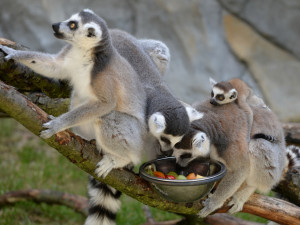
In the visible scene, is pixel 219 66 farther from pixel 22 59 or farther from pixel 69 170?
pixel 22 59

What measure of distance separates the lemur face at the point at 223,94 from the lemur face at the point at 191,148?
75cm

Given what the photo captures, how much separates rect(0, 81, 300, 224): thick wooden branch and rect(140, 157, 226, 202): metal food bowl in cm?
18

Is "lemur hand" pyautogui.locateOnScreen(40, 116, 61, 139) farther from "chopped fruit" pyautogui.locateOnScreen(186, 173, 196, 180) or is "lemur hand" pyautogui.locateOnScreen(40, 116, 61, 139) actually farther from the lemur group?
"chopped fruit" pyautogui.locateOnScreen(186, 173, 196, 180)

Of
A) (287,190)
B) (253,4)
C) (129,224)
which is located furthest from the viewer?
(253,4)

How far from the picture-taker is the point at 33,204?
17.2 ft

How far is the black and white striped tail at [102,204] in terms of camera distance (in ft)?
11.2

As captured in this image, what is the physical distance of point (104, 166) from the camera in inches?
122

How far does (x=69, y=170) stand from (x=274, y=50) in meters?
4.99

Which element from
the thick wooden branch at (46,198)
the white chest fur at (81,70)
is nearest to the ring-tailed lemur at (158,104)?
the white chest fur at (81,70)

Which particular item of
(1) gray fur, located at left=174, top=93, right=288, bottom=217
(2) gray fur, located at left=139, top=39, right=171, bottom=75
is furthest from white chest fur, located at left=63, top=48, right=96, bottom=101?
(2) gray fur, located at left=139, top=39, right=171, bottom=75

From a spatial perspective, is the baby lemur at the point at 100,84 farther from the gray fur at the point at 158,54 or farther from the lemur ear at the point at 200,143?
the gray fur at the point at 158,54

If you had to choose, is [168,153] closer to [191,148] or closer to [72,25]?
[191,148]

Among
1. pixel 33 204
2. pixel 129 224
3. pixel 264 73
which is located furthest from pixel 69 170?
pixel 264 73

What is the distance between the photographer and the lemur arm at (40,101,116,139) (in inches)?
109
